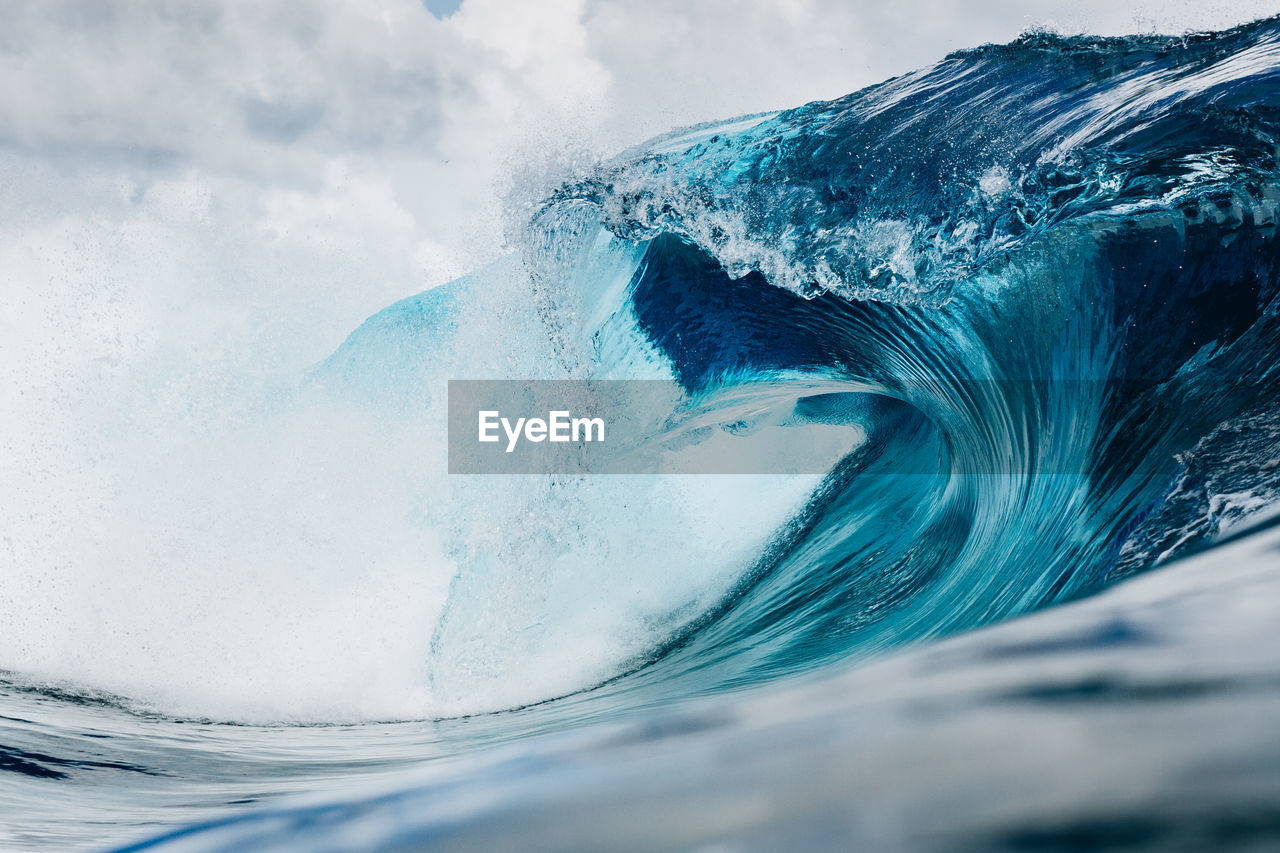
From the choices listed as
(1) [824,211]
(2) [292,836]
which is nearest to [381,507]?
(1) [824,211]

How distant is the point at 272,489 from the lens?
5902 mm

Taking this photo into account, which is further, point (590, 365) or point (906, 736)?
point (590, 365)

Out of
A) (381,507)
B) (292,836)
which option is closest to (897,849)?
(292,836)

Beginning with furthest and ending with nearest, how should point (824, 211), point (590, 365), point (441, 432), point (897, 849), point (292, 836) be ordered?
point (441, 432) < point (590, 365) < point (824, 211) < point (292, 836) < point (897, 849)

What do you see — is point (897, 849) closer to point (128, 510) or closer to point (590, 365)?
point (590, 365)

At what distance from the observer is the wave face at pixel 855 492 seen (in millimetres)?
574

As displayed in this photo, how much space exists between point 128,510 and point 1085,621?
6731 mm

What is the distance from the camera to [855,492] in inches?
190

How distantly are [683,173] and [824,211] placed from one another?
2.33 ft

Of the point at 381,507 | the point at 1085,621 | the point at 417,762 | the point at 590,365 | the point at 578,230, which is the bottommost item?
the point at 417,762

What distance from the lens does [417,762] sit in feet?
7.68

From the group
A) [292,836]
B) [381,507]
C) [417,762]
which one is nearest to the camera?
[292,836]

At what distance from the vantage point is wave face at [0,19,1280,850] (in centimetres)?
57

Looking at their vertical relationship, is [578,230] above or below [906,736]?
above
